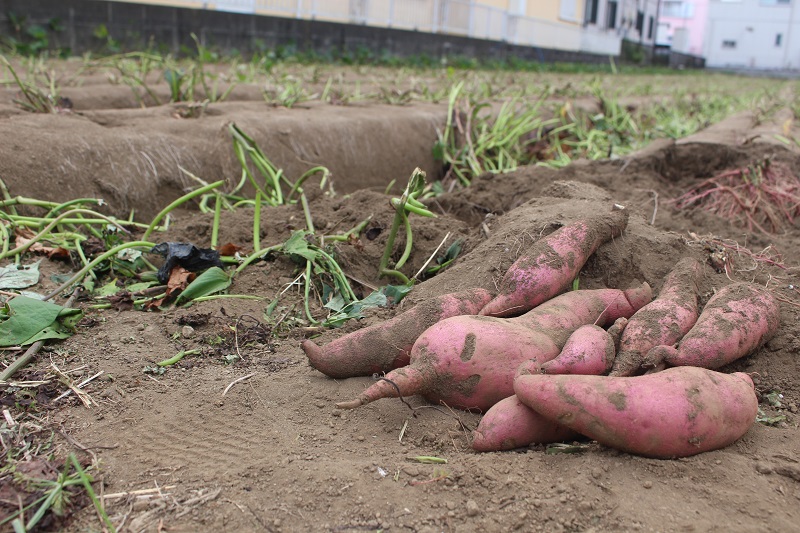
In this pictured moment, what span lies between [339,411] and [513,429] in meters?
0.48

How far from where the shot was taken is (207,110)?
4.81 metres

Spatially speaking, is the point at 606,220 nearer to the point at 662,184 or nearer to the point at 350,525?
the point at 350,525

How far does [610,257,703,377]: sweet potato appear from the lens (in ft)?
6.13

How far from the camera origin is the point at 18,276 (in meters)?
2.58

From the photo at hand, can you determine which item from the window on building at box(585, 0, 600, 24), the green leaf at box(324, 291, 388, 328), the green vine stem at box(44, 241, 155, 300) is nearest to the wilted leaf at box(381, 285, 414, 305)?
the green leaf at box(324, 291, 388, 328)

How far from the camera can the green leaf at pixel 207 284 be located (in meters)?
2.55

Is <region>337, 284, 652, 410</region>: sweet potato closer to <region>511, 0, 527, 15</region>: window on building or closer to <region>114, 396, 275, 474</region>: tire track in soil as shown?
<region>114, 396, 275, 474</region>: tire track in soil

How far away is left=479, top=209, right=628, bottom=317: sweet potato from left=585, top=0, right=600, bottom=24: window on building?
25748 millimetres

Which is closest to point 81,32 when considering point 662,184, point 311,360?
point 662,184

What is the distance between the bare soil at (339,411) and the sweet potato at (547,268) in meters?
0.11

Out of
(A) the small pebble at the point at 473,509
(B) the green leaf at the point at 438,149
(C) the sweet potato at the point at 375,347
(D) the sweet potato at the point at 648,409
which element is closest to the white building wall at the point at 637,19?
(B) the green leaf at the point at 438,149

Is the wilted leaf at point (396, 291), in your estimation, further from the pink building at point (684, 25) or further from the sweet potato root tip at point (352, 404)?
the pink building at point (684, 25)

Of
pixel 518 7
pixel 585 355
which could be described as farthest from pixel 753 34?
pixel 585 355

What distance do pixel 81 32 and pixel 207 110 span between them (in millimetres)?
6375
